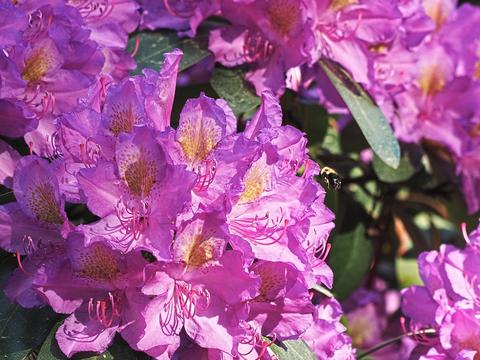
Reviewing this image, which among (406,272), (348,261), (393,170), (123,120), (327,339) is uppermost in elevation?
(123,120)

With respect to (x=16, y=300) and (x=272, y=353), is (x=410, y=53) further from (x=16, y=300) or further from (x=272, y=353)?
(x=16, y=300)

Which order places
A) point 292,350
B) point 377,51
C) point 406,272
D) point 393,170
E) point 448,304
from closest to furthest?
1. point 292,350
2. point 448,304
3. point 377,51
4. point 393,170
5. point 406,272

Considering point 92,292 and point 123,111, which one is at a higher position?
point 123,111

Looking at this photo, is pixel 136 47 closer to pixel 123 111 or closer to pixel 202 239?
pixel 123 111

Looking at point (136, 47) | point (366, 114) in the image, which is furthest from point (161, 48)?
point (366, 114)

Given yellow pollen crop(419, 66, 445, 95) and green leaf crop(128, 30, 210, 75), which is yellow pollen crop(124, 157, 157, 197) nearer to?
green leaf crop(128, 30, 210, 75)

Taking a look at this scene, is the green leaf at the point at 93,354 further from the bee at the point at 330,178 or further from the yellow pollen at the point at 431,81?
the yellow pollen at the point at 431,81
